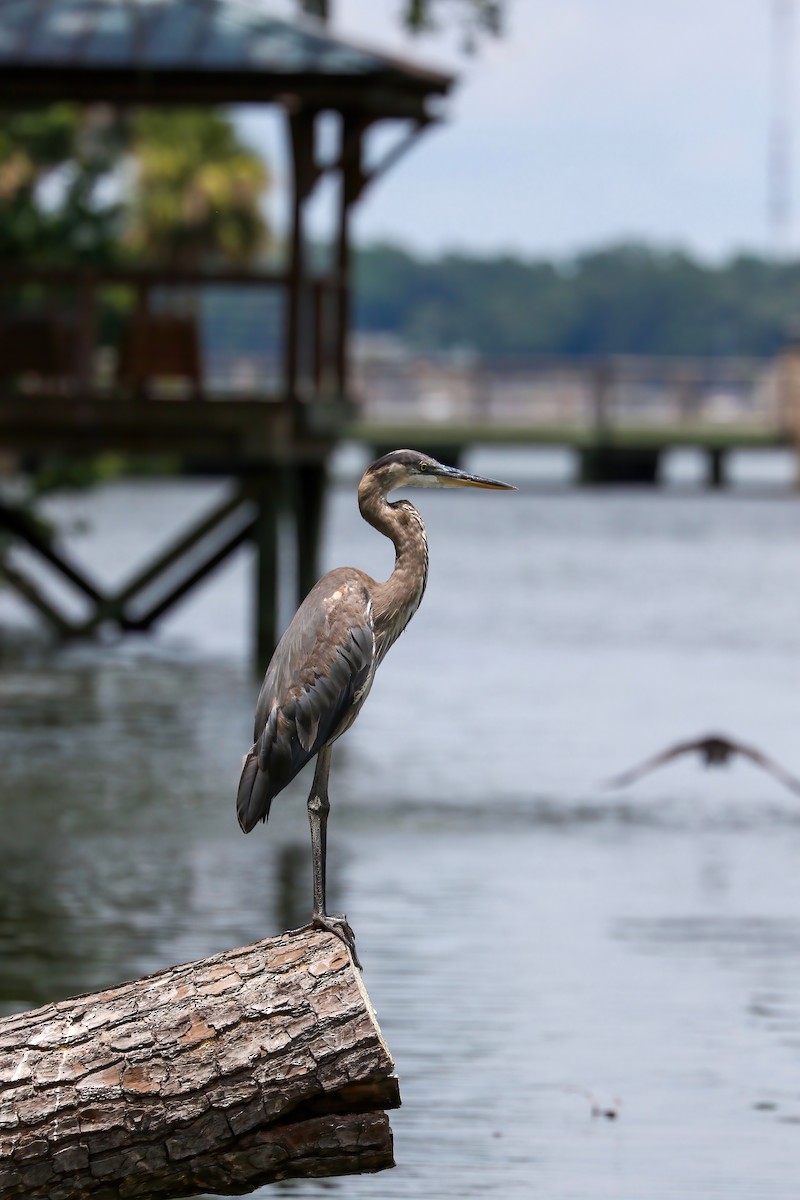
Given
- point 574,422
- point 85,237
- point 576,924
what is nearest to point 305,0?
point 85,237

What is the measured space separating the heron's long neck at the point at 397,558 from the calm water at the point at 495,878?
6.33 feet

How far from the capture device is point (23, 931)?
377 inches

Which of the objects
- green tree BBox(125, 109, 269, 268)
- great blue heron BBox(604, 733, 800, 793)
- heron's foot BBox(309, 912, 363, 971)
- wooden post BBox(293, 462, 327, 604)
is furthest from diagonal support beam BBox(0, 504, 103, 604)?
green tree BBox(125, 109, 269, 268)

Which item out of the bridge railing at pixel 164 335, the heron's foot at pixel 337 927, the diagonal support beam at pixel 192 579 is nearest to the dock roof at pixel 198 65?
the bridge railing at pixel 164 335

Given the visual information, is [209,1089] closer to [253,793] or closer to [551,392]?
[253,793]

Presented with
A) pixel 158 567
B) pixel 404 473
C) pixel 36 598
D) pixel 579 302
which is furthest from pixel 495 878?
pixel 579 302

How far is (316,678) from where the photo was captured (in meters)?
5.42

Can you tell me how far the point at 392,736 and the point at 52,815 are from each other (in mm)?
4092

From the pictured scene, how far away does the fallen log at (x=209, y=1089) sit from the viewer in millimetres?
5246

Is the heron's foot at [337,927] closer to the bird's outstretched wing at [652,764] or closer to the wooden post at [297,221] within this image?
the bird's outstretched wing at [652,764]

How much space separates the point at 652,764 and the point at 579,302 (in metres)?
136

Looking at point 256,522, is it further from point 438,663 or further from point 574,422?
point 574,422

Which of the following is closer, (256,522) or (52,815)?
(52,815)

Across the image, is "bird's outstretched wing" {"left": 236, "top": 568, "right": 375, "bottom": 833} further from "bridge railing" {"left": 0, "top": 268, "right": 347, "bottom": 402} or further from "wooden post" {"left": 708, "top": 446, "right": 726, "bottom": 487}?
"wooden post" {"left": 708, "top": 446, "right": 726, "bottom": 487}
